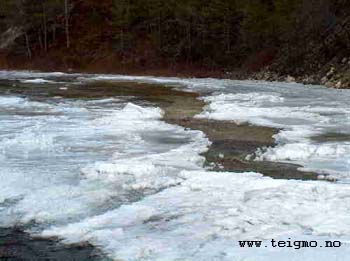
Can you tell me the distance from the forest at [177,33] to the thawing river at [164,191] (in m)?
19.2

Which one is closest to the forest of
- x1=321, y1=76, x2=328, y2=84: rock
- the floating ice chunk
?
x1=321, y1=76, x2=328, y2=84: rock

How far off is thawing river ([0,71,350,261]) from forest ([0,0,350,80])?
19169 millimetres

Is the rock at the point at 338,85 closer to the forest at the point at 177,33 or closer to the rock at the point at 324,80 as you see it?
the rock at the point at 324,80

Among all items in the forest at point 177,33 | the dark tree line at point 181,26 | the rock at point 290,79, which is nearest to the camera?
the rock at point 290,79

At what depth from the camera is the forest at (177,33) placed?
3447 cm

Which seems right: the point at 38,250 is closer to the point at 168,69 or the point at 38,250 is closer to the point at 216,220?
the point at 216,220

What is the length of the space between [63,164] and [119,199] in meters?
2.74

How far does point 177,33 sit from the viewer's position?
159ft

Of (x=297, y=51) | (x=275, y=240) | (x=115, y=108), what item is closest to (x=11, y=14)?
(x=297, y=51)

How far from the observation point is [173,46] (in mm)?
47125

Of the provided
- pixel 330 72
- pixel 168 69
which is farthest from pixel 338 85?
pixel 168 69

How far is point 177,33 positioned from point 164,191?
1606 inches

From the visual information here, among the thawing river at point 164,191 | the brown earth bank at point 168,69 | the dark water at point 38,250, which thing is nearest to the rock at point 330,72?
the brown earth bank at point 168,69

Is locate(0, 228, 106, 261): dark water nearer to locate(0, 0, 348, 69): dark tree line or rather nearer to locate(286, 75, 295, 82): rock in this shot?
locate(286, 75, 295, 82): rock
